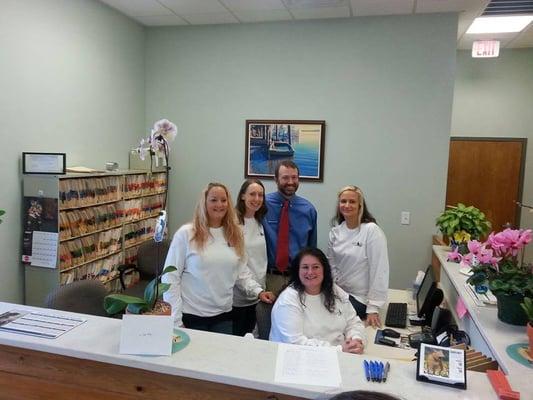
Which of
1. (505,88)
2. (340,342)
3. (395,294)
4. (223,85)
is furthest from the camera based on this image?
(505,88)

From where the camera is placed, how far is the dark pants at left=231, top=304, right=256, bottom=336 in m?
2.42

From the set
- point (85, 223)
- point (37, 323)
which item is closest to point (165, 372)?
point (37, 323)

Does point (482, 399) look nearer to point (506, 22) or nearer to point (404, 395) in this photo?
point (404, 395)

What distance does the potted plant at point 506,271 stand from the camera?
169 cm

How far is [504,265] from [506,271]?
0.07 metres

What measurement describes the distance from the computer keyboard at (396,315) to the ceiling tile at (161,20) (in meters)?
3.32

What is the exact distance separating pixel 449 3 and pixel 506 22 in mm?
892

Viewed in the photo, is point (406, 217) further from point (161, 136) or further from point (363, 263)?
point (161, 136)

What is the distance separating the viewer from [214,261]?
2.08 meters

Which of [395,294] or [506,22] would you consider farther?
[506,22]

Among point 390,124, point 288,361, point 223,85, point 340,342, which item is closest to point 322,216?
point 390,124

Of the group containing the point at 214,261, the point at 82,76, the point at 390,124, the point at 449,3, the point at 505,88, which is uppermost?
the point at 449,3

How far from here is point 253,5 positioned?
11.8ft

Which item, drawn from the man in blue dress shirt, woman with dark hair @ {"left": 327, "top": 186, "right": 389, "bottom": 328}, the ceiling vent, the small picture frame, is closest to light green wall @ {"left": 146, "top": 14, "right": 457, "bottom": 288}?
the ceiling vent
